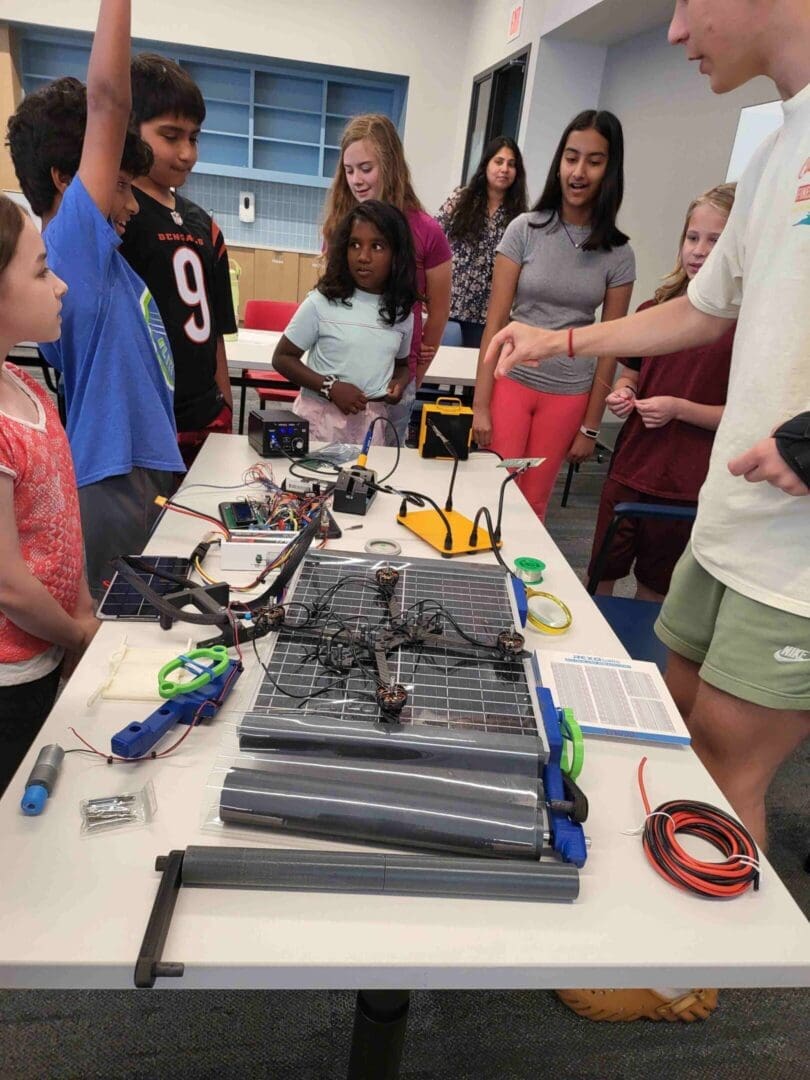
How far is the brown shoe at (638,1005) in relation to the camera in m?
1.24

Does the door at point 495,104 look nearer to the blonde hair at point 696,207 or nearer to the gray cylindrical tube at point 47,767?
the blonde hair at point 696,207

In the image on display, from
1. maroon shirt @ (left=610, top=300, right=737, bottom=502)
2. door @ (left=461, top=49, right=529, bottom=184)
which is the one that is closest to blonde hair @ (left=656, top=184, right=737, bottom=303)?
maroon shirt @ (left=610, top=300, right=737, bottom=502)

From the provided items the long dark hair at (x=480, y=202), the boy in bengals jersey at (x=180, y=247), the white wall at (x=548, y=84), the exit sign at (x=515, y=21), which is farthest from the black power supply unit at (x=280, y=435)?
the exit sign at (x=515, y=21)

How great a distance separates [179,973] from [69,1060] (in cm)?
84

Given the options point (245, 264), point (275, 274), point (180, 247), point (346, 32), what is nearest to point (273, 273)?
point (275, 274)

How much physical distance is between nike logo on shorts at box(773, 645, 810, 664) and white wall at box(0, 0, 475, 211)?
6.61m

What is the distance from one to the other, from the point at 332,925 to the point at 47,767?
36 centimetres

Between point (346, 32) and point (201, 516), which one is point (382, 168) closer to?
point (201, 516)

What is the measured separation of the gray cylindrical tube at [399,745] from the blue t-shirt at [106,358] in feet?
2.87

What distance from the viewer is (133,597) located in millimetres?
1079

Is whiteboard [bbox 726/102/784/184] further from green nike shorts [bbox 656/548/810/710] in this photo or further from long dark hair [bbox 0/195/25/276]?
long dark hair [bbox 0/195/25/276]

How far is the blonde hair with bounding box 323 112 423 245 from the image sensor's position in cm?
224

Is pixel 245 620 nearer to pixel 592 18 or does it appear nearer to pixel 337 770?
pixel 337 770

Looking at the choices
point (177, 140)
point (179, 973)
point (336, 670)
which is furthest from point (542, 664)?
point (177, 140)
